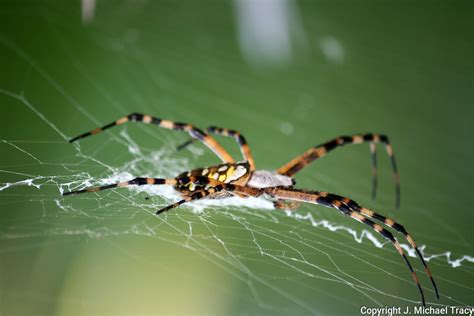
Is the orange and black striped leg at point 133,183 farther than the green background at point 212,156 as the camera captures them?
No

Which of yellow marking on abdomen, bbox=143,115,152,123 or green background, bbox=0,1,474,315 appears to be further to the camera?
yellow marking on abdomen, bbox=143,115,152,123

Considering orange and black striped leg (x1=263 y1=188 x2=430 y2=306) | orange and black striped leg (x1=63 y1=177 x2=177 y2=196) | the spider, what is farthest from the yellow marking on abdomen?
orange and black striped leg (x1=263 y1=188 x2=430 y2=306)

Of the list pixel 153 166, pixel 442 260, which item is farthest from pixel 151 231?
pixel 442 260

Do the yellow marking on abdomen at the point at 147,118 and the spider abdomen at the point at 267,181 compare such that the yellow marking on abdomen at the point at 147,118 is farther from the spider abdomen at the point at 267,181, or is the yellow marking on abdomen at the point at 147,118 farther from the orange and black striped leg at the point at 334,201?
the orange and black striped leg at the point at 334,201

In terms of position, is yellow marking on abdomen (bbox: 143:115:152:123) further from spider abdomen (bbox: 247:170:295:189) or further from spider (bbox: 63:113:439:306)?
spider abdomen (bbox: 247:170:295:189)

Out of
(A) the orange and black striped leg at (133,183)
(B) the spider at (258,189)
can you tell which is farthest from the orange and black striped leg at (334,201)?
(A) the orange and black striped leg at (133,183)

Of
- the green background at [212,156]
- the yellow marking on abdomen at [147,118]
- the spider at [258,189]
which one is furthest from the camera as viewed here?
the yellow marking on abdomen at [147,118]

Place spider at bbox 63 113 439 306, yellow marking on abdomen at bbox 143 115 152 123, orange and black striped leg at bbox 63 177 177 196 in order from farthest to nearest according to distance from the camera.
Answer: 1. yellow marking on abdomen at bbox 143 115 152 123
2. spider at bbox 63 113 439 306
3. orange and black striped leg at bbox 63 177 177 196

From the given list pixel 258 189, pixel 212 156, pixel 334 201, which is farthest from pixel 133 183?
pixel 212 156
